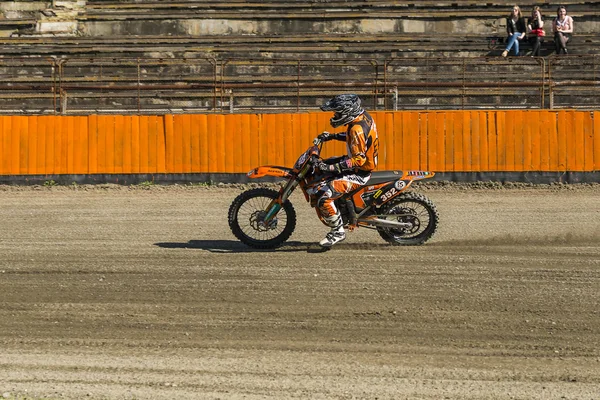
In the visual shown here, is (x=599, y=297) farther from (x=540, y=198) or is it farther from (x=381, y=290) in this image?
(x=540, y=198)

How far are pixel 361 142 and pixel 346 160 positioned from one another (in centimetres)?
28

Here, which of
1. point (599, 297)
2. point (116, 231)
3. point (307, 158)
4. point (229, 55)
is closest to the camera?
point (599, 297)

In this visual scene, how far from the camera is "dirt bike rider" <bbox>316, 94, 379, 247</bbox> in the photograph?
1111 centimetres

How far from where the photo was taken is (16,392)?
6629mm

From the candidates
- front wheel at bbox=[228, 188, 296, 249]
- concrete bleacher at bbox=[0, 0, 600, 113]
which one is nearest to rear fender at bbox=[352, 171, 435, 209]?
front wheel at bbox=[228, 188, 296, 249]

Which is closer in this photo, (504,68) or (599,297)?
(599,297)

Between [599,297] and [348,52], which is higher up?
[348,52]

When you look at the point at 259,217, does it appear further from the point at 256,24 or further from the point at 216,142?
the point at 256,24

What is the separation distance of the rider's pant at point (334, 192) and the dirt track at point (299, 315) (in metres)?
0.46

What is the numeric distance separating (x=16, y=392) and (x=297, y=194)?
11.6 m

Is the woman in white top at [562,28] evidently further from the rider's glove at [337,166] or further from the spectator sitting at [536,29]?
the rider's glove at [337,166]

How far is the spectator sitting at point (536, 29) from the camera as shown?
24.3 meters

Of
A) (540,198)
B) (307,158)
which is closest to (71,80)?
(540,198)

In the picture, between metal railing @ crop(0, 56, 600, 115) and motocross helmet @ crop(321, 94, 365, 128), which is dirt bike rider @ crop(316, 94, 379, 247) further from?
metal railing @ crop(0, 56, 600, 115)
